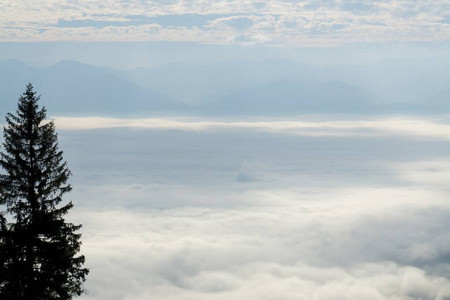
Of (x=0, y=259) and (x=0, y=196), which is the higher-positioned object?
(x=0, y=196)

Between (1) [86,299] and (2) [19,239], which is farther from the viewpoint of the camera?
(1) [86,299]

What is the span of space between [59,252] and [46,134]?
566 cm

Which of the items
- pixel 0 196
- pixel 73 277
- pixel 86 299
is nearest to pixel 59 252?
pixel 73 277

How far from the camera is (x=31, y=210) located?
24.3 metres

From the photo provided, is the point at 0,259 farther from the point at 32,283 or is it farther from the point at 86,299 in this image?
the point at 86,299

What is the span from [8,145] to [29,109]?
6.30 ft

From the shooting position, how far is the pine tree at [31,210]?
78.6 feet

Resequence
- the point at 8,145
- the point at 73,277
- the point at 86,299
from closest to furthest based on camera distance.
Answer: the point at 8,145
the point at 73,277
the point at 86,299

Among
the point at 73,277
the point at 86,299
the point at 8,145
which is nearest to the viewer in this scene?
the point at 8,145

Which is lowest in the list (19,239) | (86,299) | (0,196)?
(19,239)

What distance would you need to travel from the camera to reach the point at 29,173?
79.4 feet

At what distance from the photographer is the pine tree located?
24.0 m

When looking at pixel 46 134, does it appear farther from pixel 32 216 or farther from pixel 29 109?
pixel 32 216

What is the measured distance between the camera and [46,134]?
79.7ft
